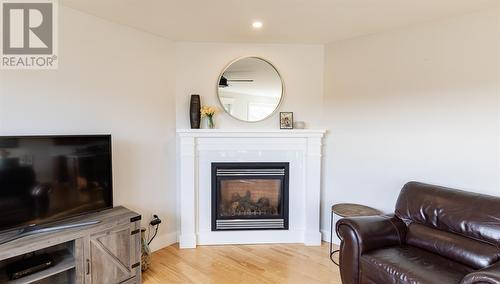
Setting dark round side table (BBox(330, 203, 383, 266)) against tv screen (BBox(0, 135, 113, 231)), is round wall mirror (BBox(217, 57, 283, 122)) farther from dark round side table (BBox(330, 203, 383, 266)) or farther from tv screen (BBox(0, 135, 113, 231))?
tv screen (BBox(0, 135, 113, 231))

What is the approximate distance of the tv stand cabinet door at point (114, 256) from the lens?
6.73 feet

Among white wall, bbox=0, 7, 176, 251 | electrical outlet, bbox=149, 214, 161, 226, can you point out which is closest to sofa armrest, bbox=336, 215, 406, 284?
→ electrical outlet, bbox=149, 214, 161, 226

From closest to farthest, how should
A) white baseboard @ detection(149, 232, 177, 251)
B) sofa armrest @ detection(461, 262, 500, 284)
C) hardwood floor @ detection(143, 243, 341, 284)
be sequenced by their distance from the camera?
sofa armrest @ detection(461, 262, 500, 284)
hardwood floor @ detection(143, 243, 341, 284)
white baseboard @ detection(149, 232, 177, 251)

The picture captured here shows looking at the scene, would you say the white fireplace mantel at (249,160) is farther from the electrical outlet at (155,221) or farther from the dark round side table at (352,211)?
the dark round side table at (352,211)

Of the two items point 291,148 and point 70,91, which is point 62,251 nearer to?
point 70,91

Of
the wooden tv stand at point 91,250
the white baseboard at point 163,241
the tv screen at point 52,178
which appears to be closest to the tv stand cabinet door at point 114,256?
the wooden tv stand at point 91,250

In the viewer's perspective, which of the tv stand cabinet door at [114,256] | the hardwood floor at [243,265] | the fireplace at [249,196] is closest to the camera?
the tv stand cabinet door at [114,256]

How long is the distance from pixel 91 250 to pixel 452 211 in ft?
8.72

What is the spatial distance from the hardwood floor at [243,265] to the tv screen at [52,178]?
872 millimetres

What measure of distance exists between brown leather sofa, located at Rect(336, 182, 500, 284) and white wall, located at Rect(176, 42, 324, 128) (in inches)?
56.1

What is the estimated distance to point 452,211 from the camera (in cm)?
211

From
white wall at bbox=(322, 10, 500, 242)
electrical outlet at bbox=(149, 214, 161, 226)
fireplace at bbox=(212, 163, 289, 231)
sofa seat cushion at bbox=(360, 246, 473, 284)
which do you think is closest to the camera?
sofa seat cushion at bbox=(360, 246, 473, 284)

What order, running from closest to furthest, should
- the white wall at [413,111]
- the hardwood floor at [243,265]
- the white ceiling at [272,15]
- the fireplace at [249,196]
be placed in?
the white ceiling at [272,15]
the white wall at [413,111]
the hardwood floor at [243,265]
the fireplace at [249,196]

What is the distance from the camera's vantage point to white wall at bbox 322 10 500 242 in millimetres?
2299
